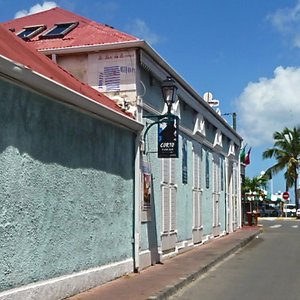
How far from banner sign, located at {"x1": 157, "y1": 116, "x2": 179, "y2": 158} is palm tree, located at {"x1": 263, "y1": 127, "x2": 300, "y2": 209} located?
46.5 meters

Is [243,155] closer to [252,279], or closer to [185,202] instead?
[185,202]

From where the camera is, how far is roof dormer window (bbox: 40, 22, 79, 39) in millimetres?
16062

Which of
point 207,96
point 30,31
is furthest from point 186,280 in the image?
point 207,96

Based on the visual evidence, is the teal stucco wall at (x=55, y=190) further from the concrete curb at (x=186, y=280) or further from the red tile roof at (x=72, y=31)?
the red tile roof at (x=72, y=31)

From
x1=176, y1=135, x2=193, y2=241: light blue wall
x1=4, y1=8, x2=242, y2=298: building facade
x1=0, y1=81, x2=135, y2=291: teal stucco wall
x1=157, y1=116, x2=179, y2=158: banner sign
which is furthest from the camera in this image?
x1=176, y1=135, x2=193, y2=241: light blue wall

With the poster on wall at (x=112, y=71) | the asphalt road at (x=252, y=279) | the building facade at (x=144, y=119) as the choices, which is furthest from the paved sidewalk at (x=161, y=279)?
the poster on wall at (x=112, y=71)

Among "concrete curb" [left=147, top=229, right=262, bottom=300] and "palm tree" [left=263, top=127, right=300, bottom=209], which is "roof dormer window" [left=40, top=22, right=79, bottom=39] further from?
"palm tree" [left=263, top=127, right=300, bottom=209]

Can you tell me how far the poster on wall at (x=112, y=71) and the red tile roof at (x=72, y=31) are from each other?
39cm

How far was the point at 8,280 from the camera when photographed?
794 cm

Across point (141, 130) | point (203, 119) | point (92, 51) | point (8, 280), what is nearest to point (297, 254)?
point (203, 119)

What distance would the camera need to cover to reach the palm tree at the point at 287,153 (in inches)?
A: 2359

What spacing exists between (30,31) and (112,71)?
14.2 feet

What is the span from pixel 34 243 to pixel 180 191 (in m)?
10.5

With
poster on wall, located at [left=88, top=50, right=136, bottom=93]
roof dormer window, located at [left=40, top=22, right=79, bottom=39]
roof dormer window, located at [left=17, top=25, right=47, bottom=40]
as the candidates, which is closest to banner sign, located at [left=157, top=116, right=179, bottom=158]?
poster on wall, located at [left=88, top=50, right=136, bottom=93]
